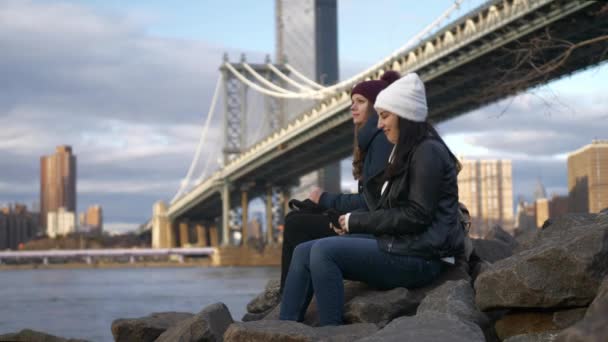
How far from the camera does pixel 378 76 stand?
90.9 ft

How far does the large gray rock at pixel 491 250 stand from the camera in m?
5.53

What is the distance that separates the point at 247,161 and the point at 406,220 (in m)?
36.7

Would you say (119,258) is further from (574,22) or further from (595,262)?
(595,262)

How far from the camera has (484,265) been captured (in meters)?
4.60

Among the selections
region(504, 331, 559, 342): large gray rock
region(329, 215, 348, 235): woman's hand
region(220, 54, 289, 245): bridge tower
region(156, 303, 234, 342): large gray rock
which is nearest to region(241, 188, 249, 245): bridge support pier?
region(220, 54, 289, 245): bridge tower

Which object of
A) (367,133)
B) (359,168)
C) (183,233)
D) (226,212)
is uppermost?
(226,212)

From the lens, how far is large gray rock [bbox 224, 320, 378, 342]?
12.2ft

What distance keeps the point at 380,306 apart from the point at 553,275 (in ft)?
2.54

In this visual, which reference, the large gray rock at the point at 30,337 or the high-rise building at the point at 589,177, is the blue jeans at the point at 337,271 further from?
the high-rise building at the point at 589,177

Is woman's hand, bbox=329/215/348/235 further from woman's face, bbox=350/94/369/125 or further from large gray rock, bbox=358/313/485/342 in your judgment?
large gray rock, bbox=358/313/485/342

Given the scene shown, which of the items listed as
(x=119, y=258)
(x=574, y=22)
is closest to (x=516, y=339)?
(x=574, y=22)

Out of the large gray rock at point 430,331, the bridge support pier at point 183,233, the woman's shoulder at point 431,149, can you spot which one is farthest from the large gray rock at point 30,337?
the bridge support pier at point 183,233

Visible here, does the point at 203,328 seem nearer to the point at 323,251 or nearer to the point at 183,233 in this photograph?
the point at 323,251

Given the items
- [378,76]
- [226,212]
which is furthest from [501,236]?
[226,212]
